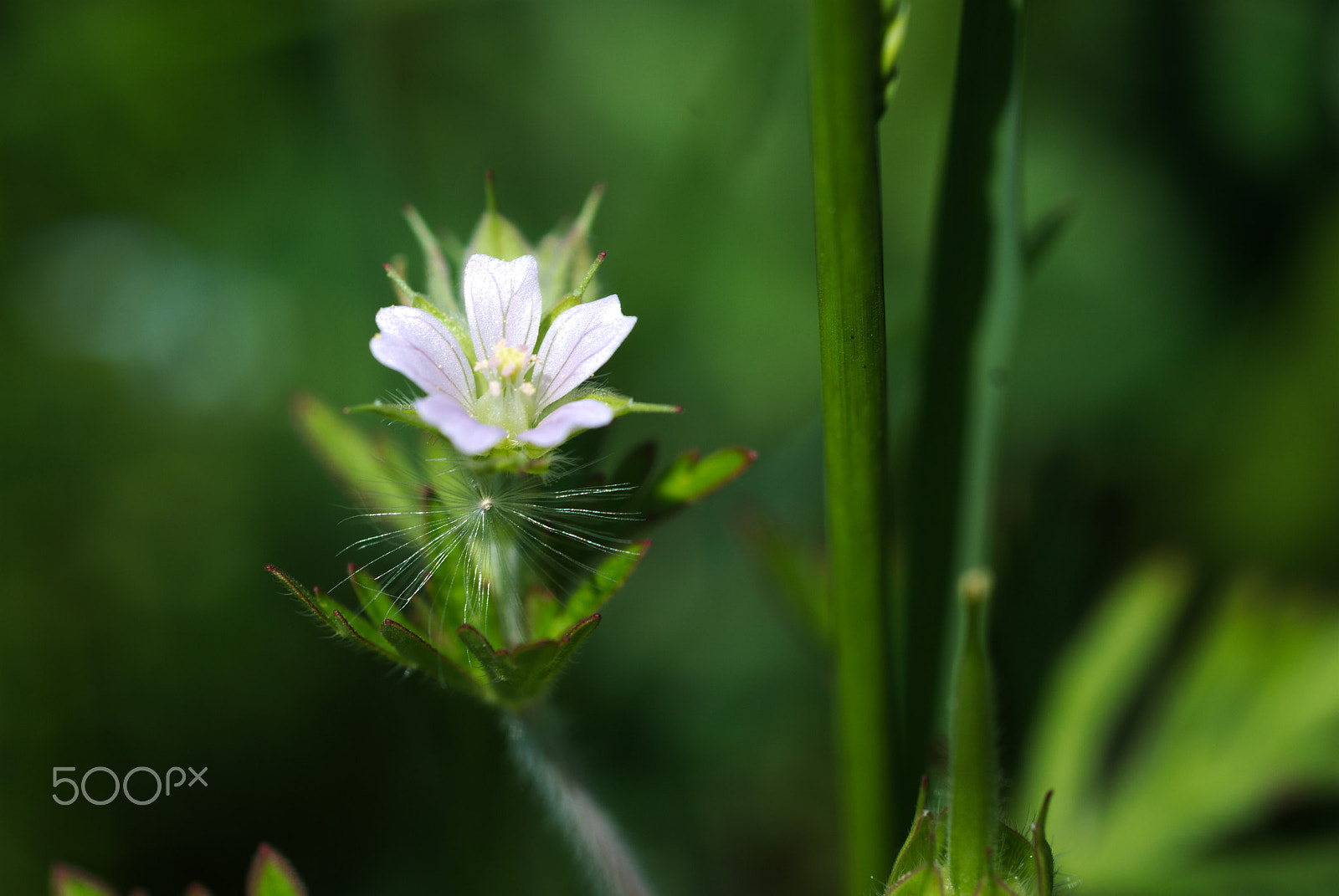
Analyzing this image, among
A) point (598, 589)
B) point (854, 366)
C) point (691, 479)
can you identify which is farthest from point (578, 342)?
point (854, 366)

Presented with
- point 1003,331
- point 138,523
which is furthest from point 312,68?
point 1003,331

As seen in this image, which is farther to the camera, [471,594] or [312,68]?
[312,68]

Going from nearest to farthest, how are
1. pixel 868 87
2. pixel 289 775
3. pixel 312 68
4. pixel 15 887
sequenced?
pixel 868 87, pixel 15 887, pixel 289 775, pixel 312 68

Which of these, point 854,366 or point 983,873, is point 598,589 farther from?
point 983,873

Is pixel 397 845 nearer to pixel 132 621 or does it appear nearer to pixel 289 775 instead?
pixel 289 775

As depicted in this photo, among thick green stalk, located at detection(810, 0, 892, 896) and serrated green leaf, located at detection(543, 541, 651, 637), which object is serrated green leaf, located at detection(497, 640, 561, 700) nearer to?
serrated green leaf, located at detection(543, 541, 651, 637)
